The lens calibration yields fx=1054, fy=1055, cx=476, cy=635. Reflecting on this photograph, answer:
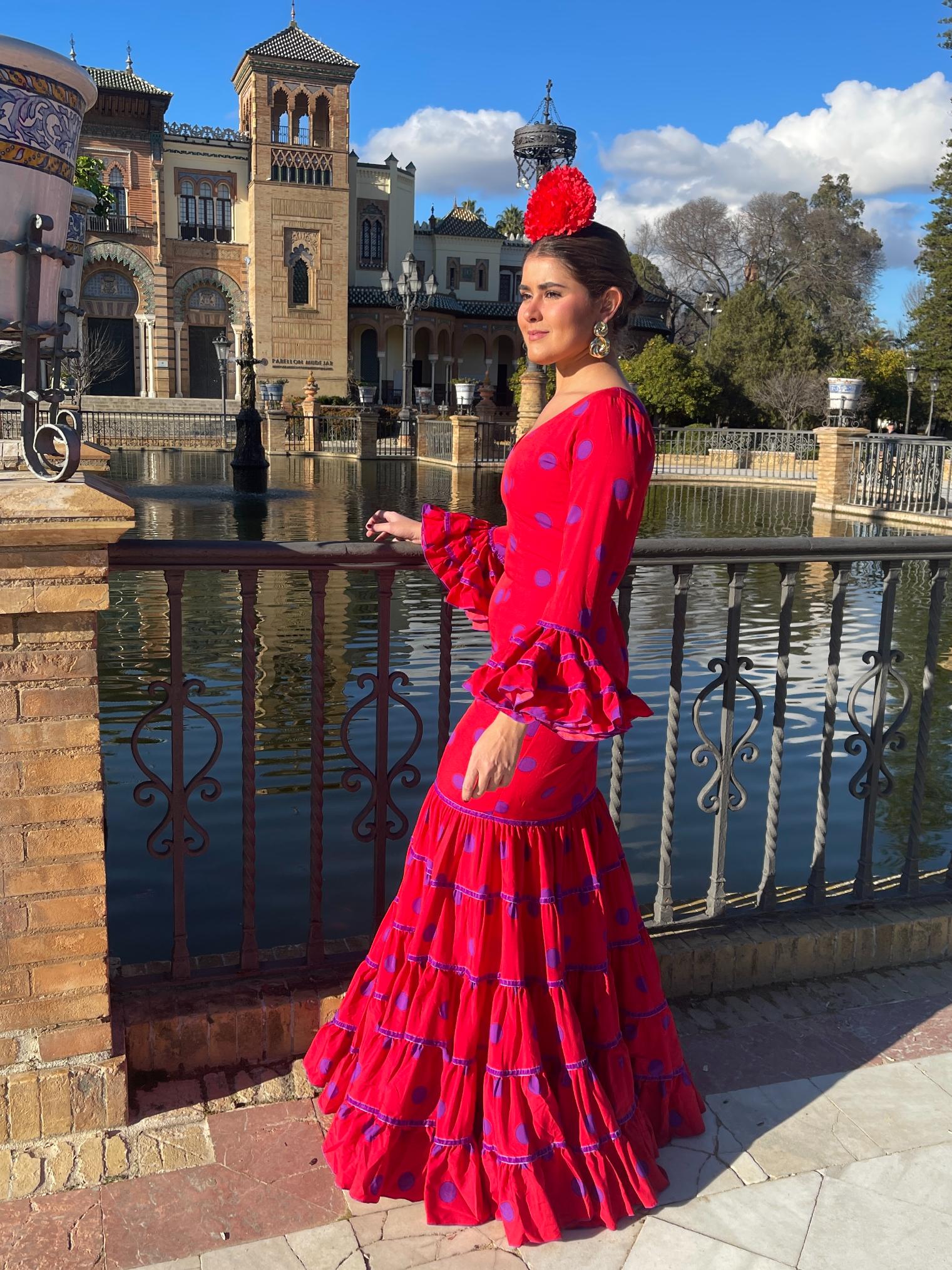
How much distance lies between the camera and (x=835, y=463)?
66.9 feet

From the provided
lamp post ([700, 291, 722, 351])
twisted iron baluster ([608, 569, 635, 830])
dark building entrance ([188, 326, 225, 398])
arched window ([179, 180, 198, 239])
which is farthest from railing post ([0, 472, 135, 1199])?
arched window ([179, 180, 198, 239])

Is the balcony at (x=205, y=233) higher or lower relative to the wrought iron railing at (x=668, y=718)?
higher

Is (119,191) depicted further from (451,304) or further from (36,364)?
(36,364)

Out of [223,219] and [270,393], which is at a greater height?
[223,219]

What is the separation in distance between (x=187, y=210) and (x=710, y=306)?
22885 mm

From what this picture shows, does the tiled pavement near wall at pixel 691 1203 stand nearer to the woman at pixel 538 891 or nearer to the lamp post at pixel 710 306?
the woman at pixel 538 891

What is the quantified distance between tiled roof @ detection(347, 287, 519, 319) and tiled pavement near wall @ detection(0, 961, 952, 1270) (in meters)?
46.0

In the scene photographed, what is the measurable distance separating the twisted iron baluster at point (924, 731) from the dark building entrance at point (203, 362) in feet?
147

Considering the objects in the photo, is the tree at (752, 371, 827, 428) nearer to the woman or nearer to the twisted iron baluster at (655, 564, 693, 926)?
the twisted iron baluster at (655, 564, 693, 926)

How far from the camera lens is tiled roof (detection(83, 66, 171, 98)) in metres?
43.1

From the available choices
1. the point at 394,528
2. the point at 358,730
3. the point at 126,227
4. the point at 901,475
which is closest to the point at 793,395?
the point at 901,475

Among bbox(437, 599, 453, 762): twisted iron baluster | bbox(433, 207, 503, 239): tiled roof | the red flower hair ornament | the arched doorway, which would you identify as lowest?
bbox(437, 599, 453, 762): twisted iron baluster

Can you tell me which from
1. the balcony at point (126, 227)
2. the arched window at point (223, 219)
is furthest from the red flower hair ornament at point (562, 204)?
the arched window at point (223, 219)

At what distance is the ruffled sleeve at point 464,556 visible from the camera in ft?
7.20
